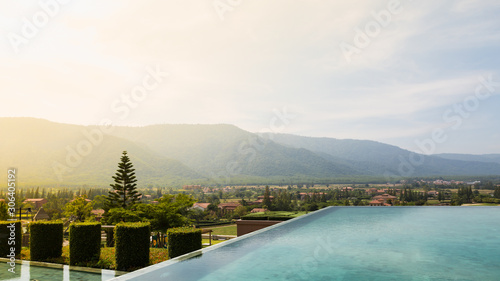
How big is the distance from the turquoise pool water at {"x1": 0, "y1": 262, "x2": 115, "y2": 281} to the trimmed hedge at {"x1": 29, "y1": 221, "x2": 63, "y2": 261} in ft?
1.47

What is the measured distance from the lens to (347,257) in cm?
519

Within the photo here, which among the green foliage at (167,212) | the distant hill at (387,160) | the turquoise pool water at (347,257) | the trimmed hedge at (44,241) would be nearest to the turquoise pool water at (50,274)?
the trimmed hedge at (44,241)

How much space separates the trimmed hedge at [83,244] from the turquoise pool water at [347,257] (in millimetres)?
3551

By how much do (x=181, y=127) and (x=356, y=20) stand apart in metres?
102

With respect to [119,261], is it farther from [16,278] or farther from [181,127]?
[181,127]

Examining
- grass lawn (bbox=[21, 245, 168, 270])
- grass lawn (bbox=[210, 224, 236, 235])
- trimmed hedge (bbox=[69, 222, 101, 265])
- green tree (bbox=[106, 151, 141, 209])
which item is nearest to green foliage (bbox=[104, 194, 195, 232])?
green tree (bbox=[106, 151, 141, 209])

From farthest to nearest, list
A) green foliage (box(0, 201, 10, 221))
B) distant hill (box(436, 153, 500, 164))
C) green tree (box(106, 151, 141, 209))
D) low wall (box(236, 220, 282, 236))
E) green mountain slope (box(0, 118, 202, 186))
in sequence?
1. distant hill (box(436, 153, 500, 164))
2. green mountain slope (box(0, 118, 202, 186))
3. green tree (box(106, 151, 141, 209))
4. low wall (box(236, 220, 282, 236))
5. green foliage (box(0, 201, 10, 221))

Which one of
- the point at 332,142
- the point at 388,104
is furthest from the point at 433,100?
the point at 332,142

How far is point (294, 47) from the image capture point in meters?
14.9

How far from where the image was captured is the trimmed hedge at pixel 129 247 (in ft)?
21.5

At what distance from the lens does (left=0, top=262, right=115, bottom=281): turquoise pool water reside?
252 inches

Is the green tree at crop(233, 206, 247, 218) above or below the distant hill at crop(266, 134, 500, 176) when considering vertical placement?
below

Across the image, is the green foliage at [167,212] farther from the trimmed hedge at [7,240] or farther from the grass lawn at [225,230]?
the grass lawn at [225,230]

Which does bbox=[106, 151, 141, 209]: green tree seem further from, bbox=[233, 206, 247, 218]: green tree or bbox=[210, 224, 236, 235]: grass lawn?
bbox=[233, 206, 247, 218]: green tree
